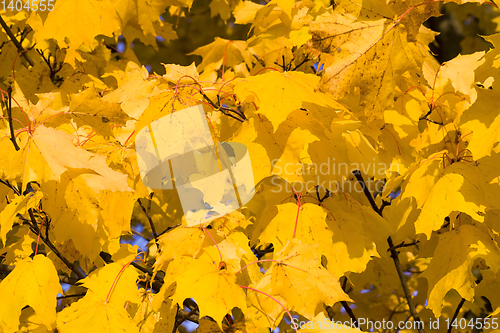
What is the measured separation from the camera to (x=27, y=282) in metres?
1.56

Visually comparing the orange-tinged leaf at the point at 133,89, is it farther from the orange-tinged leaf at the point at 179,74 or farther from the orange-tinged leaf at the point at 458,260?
the orange-tinged leaf at the point at 458,260

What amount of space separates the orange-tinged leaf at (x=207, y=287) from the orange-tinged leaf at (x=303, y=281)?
18 cm

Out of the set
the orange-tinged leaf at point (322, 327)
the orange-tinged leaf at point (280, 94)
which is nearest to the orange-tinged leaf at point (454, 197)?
the orange-tinged leaf at point (322, 327)

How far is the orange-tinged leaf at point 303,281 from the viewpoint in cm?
143

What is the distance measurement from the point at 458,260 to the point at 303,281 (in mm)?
746

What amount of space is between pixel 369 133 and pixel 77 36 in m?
1.63

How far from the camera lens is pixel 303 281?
1.45m

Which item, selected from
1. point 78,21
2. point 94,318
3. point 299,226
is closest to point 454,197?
point 299,226

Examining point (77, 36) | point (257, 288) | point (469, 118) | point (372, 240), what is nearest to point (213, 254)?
point (257, 288)

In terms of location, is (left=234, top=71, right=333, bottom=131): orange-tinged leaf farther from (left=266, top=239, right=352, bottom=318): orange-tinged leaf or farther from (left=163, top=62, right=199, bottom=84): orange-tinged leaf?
(left=266, top=239, right=352, bottom=318): orange-tinged leaf

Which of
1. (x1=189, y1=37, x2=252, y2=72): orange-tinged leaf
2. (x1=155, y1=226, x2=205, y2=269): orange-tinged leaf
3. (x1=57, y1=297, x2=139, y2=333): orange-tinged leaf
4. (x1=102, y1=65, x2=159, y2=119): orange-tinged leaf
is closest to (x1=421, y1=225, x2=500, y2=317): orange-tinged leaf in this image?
(x1=155, y1=226, x2=205, y2=269): orange-tinged leaf

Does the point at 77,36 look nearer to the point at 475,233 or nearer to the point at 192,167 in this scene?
the point at 192,167

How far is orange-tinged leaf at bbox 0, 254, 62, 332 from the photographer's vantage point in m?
1.53

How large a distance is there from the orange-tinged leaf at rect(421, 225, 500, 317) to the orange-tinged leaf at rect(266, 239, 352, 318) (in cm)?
53
